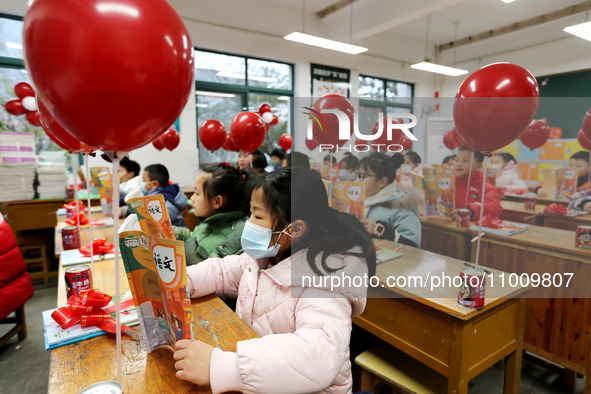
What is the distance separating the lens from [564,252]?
2.29m

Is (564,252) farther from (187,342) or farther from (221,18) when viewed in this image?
(221,18)

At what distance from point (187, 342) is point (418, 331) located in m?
1.06

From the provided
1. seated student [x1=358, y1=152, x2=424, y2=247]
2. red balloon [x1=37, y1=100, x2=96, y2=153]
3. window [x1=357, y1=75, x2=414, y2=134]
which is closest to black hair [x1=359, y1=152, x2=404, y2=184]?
seated student [x1=358, y1=152, x2=424, y2=247]

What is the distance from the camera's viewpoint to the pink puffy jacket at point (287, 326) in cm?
78

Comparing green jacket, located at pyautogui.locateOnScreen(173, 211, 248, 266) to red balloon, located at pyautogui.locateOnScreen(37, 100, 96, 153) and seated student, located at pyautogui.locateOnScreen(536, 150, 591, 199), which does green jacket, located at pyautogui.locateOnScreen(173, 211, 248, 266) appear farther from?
seated student, located at pyautogui.locateOnScreen(536, 150, 591, 199)

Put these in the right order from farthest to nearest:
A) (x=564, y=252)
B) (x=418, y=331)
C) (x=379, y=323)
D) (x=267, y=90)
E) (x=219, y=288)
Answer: (x=267, y=90) < (x=564, y=252) < (x=379, y=323) < (x=418, y=331) < (x=219, y=288)

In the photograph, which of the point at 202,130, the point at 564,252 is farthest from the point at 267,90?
the point at 564,252

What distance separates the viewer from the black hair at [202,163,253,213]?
186cm

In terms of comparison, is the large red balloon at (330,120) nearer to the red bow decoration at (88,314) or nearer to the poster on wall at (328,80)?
the red bow decoration at (88,314)

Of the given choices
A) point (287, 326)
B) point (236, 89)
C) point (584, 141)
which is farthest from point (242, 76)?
point (287, 326)

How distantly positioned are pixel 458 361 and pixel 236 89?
576cm

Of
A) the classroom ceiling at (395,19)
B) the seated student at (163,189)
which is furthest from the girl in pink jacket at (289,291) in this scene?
the classroom ceiling at (395,19)

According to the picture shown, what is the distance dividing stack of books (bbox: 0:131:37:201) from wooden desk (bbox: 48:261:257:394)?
11.4 ft

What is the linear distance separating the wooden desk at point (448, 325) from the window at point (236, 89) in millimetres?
4926
